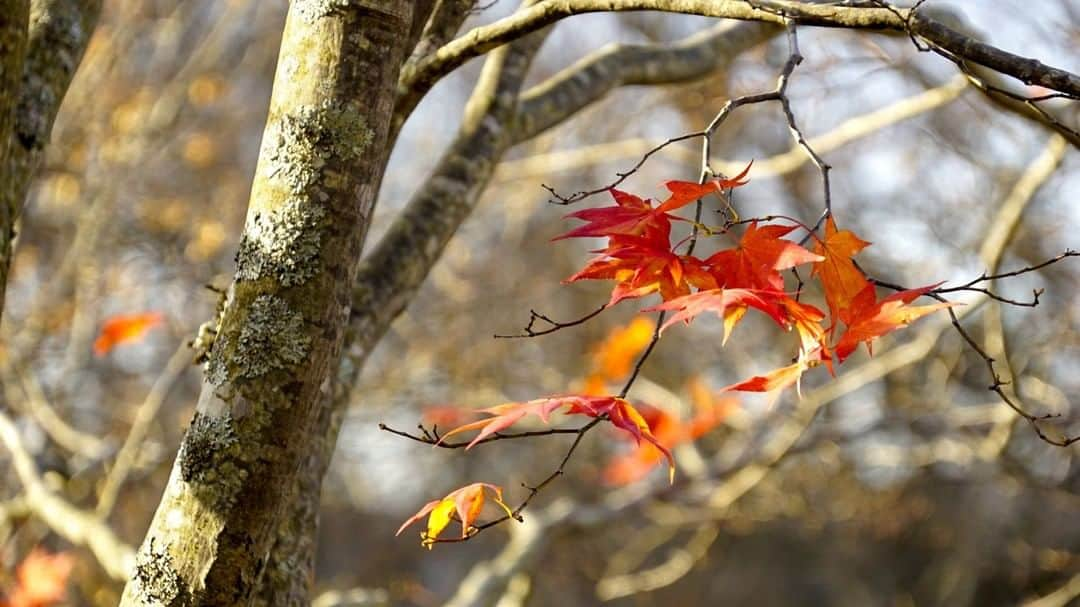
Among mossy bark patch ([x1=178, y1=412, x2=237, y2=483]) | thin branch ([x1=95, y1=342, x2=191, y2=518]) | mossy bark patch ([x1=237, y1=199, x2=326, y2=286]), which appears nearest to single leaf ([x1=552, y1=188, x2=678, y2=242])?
mossy bark patch ([x1=237, y1=199, x2=326, y2=286])

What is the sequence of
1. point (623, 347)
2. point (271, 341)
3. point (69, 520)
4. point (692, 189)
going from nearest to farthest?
1. point (271, 341)
2. point (692, 189)
3. point (69, 520)
4. point (623, 347)

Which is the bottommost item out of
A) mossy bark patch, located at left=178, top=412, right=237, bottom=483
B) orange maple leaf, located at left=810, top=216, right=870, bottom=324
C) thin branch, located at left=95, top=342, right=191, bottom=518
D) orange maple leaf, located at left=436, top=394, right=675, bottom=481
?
thin branch, located at left=95, top=342, right=191, bottom=518

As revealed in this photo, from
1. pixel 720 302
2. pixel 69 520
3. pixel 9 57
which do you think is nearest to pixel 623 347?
pixel 69 520

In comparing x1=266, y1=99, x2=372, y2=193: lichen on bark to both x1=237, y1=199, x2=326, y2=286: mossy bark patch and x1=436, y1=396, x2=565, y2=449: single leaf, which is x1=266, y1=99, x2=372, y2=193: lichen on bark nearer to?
x1=237, y1=199, x2=326, y2=286: mossy bark patch

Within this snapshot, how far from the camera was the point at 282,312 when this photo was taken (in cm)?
99

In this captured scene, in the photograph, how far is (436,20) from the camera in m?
1.44

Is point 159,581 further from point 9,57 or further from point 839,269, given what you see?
point 839,269

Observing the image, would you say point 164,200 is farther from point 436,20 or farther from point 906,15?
point 906,15

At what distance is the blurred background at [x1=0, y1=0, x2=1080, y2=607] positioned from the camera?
11.8 ft

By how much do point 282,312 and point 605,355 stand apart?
3026mm

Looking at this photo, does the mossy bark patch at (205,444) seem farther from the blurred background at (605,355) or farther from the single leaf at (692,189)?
the blurred background at (605,355)

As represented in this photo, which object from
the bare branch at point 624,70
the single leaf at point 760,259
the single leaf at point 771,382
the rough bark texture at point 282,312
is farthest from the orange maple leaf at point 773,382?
the bare branch at point 624,70

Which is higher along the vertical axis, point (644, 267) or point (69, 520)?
point (644, 267)

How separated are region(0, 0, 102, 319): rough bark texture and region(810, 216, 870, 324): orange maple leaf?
851 millimetres
